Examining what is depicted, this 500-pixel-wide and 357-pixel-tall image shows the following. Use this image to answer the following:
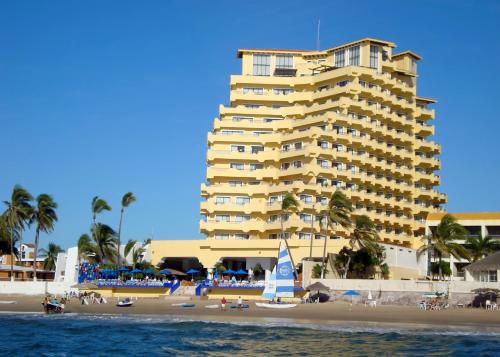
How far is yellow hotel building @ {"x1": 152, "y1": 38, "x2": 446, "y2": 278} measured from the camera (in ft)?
301

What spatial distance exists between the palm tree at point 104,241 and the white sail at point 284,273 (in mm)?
39861

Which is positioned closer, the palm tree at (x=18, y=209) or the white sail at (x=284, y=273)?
the white sail at (x=284, y=273)

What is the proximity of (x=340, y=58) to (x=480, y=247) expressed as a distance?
33.1 meters

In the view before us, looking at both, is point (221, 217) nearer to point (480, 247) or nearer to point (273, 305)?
point (480, 247)

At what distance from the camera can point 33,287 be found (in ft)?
260

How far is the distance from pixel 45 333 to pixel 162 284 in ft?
88.2

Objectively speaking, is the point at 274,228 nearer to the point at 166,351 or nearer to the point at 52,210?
the point at 52,210

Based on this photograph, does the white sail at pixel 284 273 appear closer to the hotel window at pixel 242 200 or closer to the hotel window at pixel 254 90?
the hotel window at pixel 242 200

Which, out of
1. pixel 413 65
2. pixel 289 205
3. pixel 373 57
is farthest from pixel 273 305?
pixel 413 65

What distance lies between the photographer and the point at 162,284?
77.2 metres

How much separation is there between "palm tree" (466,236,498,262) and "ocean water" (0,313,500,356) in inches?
1303

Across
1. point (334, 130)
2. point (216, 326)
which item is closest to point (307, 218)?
point (334, 130)

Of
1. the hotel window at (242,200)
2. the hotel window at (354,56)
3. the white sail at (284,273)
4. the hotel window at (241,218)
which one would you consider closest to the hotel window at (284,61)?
the hotel window at (354,56)

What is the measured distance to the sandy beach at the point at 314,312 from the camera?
5668cm
